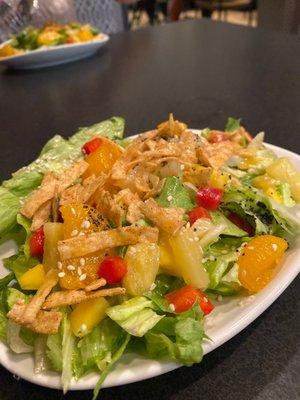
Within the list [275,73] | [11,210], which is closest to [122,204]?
[11,210]

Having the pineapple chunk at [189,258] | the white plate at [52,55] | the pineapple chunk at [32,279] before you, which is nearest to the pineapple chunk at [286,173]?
the pineapple chunk at [189,258]

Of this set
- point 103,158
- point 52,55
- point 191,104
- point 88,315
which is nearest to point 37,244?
point 88,315

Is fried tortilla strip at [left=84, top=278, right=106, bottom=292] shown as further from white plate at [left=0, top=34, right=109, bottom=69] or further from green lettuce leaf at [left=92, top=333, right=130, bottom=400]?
white plate at [left=0, top=34, right=109, bottom=69]

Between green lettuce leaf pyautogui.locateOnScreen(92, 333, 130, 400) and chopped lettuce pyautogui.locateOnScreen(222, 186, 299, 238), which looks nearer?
green lettuce leaf pyautogui.locateOnScreen(92, 333, 130, 400)

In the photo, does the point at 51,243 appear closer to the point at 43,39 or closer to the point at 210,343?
the point at 210,343

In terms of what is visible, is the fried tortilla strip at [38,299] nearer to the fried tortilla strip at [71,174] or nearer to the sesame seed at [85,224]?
the sesame seed at [85,224]

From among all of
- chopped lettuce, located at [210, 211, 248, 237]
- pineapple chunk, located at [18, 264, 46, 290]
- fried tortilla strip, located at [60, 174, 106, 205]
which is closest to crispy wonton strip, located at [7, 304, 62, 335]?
pineapple chunk, located at [18, 264, 46, 290]

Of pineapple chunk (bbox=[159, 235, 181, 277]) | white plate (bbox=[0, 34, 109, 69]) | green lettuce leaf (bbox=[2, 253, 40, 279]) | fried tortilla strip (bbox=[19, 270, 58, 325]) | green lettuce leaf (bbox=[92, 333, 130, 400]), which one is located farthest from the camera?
white plate (bbox=[0, 34, 109, 69])

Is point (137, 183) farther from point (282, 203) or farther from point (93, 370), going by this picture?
point (93, 370)
